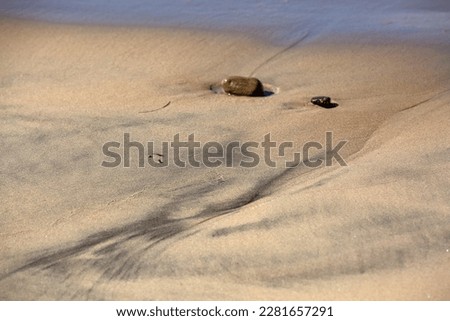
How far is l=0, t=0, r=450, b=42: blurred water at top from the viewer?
16.3 feet

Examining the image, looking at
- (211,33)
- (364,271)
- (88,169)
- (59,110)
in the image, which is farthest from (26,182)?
(211,33)

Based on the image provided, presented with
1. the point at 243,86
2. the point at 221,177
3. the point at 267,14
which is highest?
the point at 267,14

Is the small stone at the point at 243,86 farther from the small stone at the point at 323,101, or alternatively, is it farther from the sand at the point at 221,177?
the small stone at the point at 323,101

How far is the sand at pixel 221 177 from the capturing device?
254 cm

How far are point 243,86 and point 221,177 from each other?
3.14 feet

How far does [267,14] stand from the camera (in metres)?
5.26

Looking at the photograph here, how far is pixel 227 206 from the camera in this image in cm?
297

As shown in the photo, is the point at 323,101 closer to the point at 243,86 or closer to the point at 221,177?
the point at 243,86

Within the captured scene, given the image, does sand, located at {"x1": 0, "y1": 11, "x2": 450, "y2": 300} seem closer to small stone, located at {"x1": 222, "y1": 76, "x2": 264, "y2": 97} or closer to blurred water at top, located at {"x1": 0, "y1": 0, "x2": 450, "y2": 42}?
small stone, located at {"x1": 222, "y1": 76, "x2": 264, "y2": 97}

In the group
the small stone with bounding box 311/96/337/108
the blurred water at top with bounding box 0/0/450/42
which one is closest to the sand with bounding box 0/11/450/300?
the small stone with bounding box 311/96/337/108

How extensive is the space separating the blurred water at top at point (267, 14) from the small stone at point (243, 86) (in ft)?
2.76

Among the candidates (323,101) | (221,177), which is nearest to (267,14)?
(323,101)
